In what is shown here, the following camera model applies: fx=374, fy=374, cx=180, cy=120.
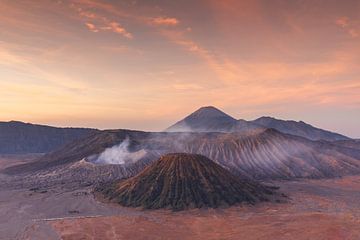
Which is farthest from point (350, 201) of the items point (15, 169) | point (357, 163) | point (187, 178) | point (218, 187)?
point (15, 169)

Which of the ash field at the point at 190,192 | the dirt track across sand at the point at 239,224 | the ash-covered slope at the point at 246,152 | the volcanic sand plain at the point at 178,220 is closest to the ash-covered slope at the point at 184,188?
the ash field at the point at 190,192

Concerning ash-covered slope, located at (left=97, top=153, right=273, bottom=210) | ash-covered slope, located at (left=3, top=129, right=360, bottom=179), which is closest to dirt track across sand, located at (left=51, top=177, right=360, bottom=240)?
ash-covered slope, located at (left=97, top=153, right=273, bottom=210)

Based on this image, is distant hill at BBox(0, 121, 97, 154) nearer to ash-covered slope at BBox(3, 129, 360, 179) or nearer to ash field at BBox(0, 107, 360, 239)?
ash-covered slope at BBox(3, 129, 360, 179)

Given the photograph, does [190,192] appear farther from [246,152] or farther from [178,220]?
[246,152]

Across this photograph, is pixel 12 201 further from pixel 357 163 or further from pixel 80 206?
pixel 357 163

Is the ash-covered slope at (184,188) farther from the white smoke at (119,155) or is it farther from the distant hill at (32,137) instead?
the distant hill at (32,137)

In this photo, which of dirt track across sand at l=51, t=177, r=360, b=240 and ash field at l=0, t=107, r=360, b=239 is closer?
dirt track across sand at l=51, t=177, r=360, b=240

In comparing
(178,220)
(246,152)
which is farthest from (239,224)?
(246,152)
